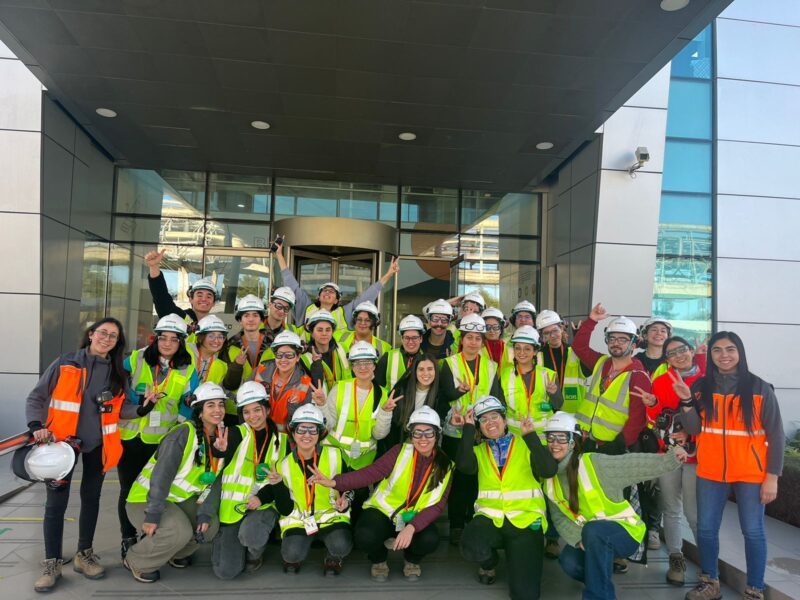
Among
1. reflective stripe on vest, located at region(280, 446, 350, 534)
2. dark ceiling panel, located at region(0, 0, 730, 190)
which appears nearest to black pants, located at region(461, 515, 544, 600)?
reflective stripe on vest, located at region(280, 446, 350, 534)

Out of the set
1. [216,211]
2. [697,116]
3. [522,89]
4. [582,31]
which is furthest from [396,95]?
[697,116]

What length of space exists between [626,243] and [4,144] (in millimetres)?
9732

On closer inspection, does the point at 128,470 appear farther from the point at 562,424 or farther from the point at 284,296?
the point at 562,424

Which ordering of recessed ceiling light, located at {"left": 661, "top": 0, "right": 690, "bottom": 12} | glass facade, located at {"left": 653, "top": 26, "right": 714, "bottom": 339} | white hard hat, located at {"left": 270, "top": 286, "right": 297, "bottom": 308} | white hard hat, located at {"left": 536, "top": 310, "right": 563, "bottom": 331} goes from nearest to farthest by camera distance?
recessed ceiling light, located at {"left": 661, "top": 0, "right": 690, "bottom": 12}
white hard hat, located at {"left": 536, "top": 310, "right": 563, "bottom": 331}
white hard hat, located at {"left": 270, "top": 286, "right": 297, "bottom": 308}
glass facade, located at {"left": 653, "top": 26, "right": 714, "bottom": 339}

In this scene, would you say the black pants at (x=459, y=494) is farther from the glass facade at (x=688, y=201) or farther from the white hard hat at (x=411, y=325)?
the glass facade at (x=688, y=201)

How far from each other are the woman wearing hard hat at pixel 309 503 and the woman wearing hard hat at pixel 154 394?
1039 millimetres

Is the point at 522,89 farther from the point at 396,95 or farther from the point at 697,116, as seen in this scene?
the point at 697,116

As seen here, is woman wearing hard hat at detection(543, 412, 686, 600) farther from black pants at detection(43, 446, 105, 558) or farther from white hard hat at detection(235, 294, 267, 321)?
black pants at detection(43, 446, 105, 558)

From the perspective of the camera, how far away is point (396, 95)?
23.0 ft

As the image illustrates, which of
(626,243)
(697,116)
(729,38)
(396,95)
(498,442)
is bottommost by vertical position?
(498,442)

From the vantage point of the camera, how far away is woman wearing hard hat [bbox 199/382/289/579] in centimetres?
398

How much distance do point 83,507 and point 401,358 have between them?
2722mm

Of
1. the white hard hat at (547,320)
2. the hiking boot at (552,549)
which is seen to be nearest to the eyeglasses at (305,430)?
the hiking boot at (552,549)

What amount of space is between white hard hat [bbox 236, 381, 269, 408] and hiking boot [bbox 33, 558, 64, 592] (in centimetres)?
166
